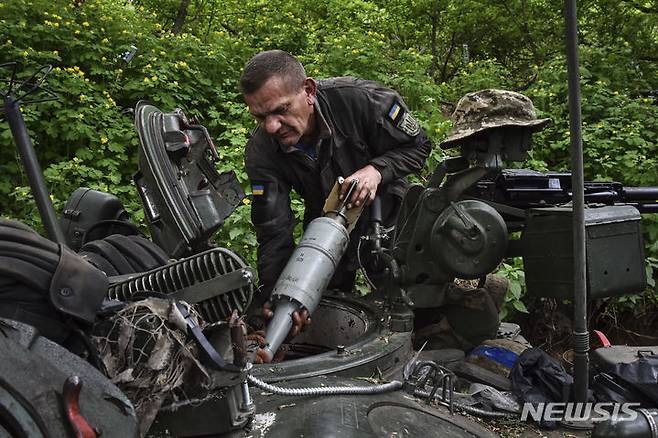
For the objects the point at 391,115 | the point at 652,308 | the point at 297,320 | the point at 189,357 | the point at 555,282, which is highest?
the point at 391,115

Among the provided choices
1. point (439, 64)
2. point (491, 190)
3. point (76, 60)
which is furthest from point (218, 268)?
point (439, 64)

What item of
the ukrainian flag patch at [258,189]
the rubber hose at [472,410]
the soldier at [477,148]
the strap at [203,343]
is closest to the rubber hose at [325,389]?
the rubber hose at [472,410]

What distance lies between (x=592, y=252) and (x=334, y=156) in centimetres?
134

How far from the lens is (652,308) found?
5.42 metres

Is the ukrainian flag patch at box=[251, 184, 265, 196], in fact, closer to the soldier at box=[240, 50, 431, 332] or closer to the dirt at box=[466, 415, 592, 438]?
the soldier at box=[240, 50, 431, 332]

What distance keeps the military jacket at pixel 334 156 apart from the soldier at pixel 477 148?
17.5 inches

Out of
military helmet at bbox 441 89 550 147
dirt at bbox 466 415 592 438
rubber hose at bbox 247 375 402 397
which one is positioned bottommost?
dirt at bbox 466 415 592 438

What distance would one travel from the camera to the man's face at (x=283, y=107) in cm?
283

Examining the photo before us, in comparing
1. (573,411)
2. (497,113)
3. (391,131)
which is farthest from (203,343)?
(391,131)

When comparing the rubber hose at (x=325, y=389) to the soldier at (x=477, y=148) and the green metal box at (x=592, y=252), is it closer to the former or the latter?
the green metal box at (x=592, y=252)

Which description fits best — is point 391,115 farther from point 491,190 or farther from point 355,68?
point 355,68

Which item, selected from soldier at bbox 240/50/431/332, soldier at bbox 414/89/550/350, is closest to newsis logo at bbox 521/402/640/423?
soldier at bbox 414/89/550/350

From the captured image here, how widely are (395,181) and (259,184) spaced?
0.66m

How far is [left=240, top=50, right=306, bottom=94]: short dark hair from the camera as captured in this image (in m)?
2.81
